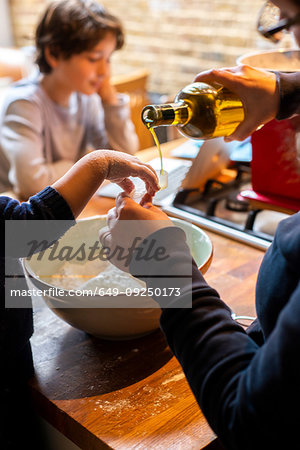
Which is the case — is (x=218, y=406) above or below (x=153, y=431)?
above

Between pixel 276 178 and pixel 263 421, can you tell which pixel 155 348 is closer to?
pixel 263 421

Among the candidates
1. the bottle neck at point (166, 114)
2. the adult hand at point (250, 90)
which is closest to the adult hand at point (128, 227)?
the bottle neck at point (166, 114)

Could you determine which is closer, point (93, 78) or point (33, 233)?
point (33, 233)

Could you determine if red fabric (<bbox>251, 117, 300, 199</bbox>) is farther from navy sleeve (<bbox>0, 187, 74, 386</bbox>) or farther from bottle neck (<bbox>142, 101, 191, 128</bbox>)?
navy sleeve (<bbox>0, 187, 74, 386</bbox>)

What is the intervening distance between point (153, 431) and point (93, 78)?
1592 millimetres

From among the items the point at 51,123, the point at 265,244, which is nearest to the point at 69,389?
the point at 265,244

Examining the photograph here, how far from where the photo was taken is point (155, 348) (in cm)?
83

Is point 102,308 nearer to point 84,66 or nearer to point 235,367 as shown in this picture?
point 235,367

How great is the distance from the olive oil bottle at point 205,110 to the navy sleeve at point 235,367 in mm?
201

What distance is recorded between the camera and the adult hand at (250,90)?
0.72 m

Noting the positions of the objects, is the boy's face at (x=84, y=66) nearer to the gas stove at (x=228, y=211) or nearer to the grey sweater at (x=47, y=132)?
the grey sweater at (x=47, y=132)

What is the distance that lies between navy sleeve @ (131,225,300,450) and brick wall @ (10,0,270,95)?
2.81 metres

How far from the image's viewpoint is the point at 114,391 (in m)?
0.74

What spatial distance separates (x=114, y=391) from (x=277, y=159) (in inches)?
27.2
